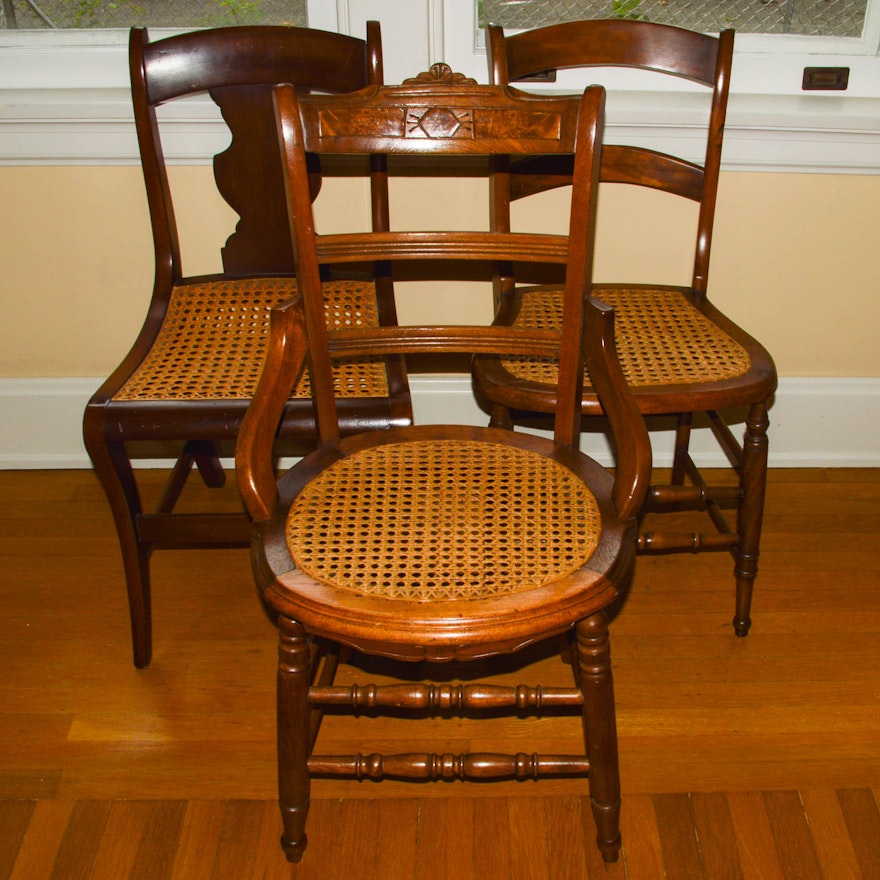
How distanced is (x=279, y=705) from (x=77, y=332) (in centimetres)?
120

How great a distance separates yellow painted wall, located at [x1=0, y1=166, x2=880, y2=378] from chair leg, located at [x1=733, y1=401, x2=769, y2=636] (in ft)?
1.80

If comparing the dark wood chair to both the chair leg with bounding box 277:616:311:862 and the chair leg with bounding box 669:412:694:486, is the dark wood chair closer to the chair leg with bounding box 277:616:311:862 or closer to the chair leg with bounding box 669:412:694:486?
the chair leg with bounding box 277:616:311:862

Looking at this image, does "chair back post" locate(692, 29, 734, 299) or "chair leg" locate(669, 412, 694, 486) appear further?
"chair leg" locate(669, 412, 694, 486)

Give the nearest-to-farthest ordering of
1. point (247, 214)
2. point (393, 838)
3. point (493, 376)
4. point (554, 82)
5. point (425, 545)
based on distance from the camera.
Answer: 1. point (425, 545)
2. point (393, 838)
3. point (493, 376)
4. point (247, 214)
5. point (554, 82)

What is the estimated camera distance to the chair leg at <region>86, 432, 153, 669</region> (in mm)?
Answer: 1441

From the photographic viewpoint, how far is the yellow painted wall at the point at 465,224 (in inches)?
75.5

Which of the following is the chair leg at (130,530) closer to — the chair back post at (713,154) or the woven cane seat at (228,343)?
the woven cane seat at (228,343)

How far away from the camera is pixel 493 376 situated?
1506 millimetres

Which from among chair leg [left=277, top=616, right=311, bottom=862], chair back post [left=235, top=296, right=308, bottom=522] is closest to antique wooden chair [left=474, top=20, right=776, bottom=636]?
chair back post [left=235, top=296, right=308, bottom=522]

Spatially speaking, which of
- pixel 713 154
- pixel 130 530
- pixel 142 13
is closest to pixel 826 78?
pixel 713 154

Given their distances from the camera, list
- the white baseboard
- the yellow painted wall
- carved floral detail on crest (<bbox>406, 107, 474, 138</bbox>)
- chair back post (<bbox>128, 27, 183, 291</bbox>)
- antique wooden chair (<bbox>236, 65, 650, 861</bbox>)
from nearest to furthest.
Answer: antique wooden chair (<bbox>236, 65, 650, 861</bbox>), carved floral detail on crest (<bbox>406, 107, 474, 138</bbox>), chair back post (<bbox>128, 27, 183, 291</bbox>), the yellow painted wall, the white baseboard

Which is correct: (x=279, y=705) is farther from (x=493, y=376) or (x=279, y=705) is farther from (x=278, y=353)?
(x=493, y=376)

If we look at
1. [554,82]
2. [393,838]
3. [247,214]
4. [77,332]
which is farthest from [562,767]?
[77,332]

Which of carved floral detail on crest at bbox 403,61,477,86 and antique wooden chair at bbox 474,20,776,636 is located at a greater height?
carved floral detail on crest at bbox 403,61,477,86
